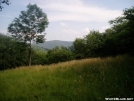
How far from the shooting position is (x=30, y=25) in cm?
2317

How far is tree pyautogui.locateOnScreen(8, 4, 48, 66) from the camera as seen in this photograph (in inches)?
890

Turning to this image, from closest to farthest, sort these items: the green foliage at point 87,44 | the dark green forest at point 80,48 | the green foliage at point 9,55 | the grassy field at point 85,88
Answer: the grassy field at point 85,88, the dark green forest at point 80,48, the green foliage at point 87,44, the green foliage at point 9,55

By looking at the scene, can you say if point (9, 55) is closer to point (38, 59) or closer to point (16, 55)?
point (16, 55)

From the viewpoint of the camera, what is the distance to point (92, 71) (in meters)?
6.34

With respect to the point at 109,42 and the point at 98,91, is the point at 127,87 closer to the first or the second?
the point at 98,91

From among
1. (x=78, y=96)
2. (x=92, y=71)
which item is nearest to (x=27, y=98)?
(x=78, y=96)

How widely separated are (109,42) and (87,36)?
1954 centimetres

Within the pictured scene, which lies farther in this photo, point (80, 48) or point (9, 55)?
point (9, 55)

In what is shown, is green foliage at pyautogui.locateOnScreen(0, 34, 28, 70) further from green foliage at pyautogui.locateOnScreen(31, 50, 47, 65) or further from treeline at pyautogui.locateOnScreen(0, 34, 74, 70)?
green foliage at pyautogui.locateOnScreen(31, 50, 47, 65)

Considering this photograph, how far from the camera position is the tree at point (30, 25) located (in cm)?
2259

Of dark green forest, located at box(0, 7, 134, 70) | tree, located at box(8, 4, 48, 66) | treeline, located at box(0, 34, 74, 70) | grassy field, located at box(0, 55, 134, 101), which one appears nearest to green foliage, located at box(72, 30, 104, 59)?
dark green forest, located at box(0, 7, 134, 70)

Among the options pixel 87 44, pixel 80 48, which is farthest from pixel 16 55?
pixel 87 44

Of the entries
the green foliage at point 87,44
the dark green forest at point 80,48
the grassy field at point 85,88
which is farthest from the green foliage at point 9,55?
the grassy field at point 85,88

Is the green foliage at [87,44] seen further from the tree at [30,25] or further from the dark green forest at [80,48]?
the tree at [30,25]
